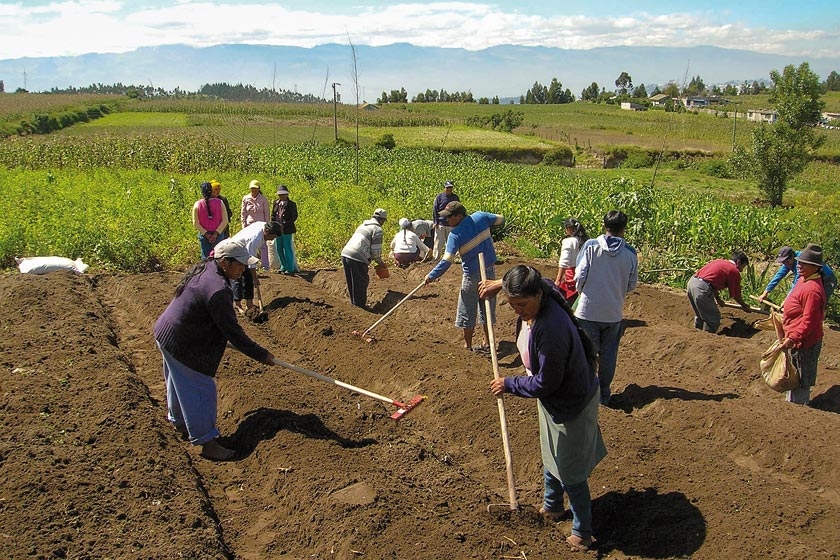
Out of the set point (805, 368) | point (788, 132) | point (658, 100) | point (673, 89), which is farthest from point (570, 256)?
point (658, 100)

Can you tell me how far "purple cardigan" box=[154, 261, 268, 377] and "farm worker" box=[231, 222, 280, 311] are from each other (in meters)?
2.81

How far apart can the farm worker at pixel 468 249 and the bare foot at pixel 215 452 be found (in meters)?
2.86

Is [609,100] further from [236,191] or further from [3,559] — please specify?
[3,559]

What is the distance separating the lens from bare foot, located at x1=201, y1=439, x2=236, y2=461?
5.56 metres

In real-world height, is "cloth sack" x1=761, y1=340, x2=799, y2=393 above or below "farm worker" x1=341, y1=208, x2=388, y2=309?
below

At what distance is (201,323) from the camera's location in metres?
5.16

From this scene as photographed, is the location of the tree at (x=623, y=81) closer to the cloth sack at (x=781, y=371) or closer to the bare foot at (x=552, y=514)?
the cloth sack at (x=781, y=371)

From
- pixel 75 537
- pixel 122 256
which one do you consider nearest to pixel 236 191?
pixel 122 256

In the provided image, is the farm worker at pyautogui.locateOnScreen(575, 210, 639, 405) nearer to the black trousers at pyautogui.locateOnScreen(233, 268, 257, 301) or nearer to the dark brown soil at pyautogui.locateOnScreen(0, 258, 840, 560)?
the dark brown soil at pyautogui.locateOnScreen(0, 258, 840, 560)

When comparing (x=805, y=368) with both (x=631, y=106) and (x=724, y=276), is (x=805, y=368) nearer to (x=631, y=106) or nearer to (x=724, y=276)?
(x=724, y=276)

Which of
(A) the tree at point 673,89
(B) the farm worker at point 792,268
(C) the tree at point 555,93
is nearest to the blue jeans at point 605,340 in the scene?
(B) the farm worker at point 792,268

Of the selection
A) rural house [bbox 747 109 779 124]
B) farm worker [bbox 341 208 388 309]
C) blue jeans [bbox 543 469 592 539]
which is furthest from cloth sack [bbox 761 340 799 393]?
rural house [bbox 747 109 779 124]

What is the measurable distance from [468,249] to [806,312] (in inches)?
132

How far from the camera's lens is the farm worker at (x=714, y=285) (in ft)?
27.2
